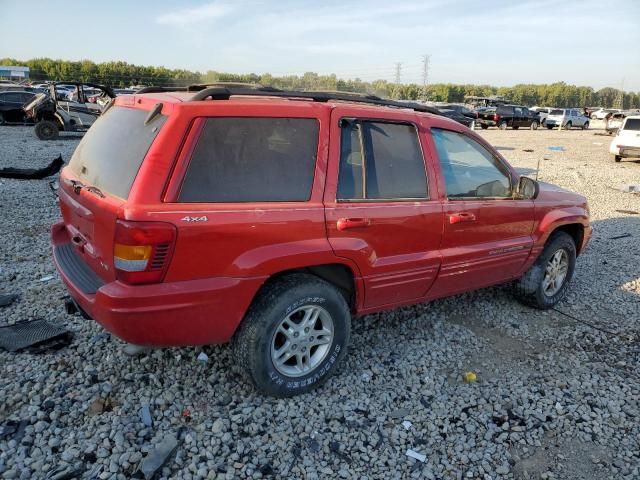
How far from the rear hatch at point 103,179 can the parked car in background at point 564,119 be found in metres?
40.7

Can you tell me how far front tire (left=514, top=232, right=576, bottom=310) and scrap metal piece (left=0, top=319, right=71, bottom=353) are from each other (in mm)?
4103

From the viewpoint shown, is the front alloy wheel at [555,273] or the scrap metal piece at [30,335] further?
the front alloy wheel at [555,273]

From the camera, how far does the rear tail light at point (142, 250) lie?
2.50 m

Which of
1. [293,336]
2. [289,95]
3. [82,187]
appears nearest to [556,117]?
[289,95]

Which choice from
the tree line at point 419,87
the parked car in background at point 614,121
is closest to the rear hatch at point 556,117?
the parked car in background at point 614,121

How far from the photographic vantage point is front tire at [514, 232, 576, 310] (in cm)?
470

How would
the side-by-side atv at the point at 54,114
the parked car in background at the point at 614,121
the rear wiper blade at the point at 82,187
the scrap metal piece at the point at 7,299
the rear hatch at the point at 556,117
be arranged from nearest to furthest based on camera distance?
the rear wiper blade at the point at 82,187 < the scrap metal piece at the point at 7,299 < the side-by-side atv at the point at 54,114 < the parked car in background at the point at 614,121 < the rear hatch at the point at 556,117

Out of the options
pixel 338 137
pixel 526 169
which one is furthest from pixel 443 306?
pixel 526 169

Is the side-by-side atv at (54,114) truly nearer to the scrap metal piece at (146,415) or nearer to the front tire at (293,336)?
the scrap metal piece at (146,415)

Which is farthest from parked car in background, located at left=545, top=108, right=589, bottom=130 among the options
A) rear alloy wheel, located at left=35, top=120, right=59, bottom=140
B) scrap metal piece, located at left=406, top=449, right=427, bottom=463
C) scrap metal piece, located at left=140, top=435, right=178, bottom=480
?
scrap metal piece, located at left=140, top=435, right=178, bottom=480

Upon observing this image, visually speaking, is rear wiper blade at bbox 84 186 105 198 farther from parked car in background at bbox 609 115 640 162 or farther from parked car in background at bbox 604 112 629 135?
parked car in background at bbox 604 112 629 135

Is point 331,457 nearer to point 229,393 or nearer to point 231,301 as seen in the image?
point 229,393

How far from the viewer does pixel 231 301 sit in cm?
279

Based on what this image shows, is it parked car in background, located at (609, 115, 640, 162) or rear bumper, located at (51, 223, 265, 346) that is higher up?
parked car in background, located at (609, 115, 640, 162)
